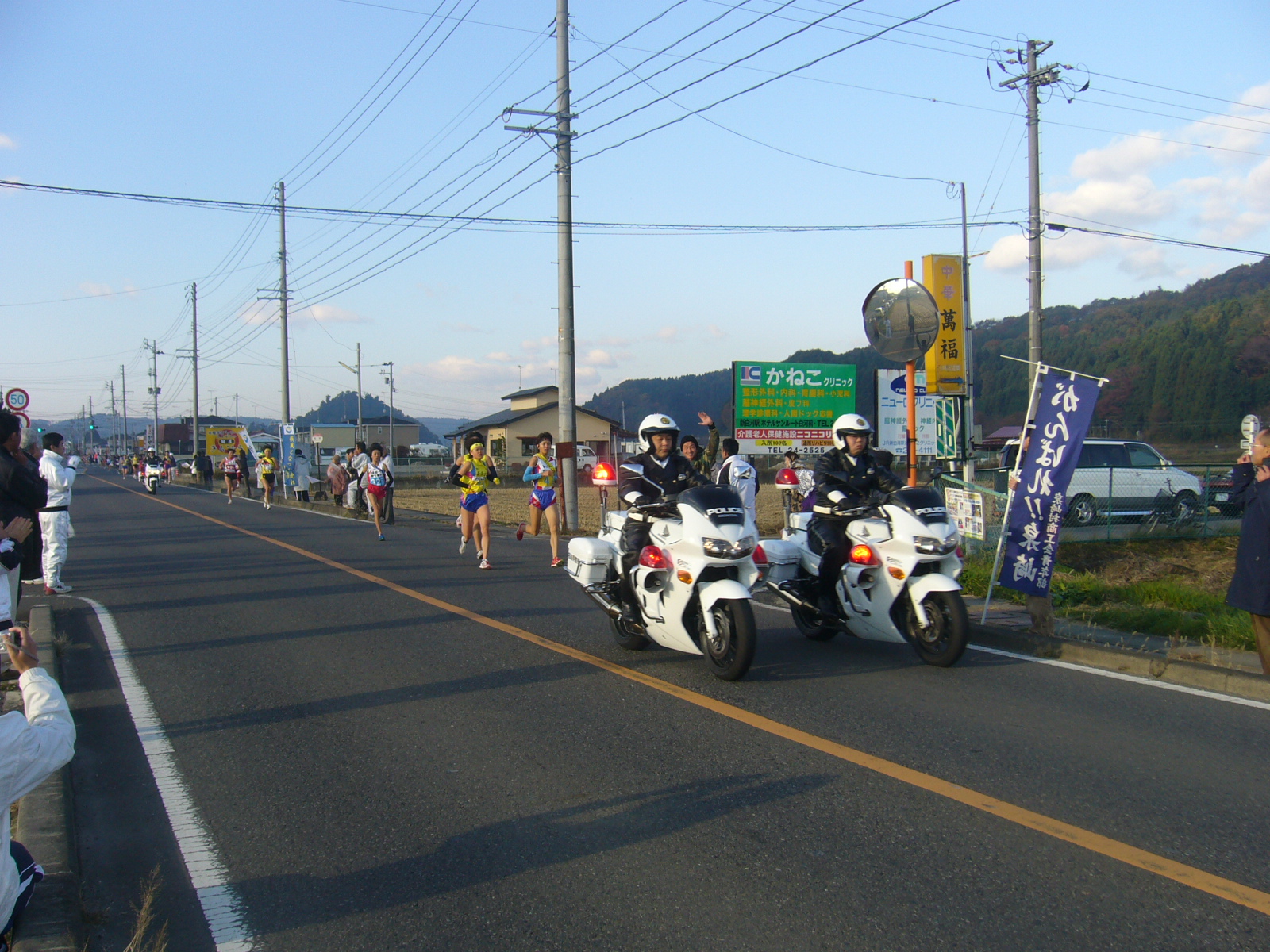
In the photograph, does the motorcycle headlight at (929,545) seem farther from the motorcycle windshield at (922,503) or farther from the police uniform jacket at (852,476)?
the police uniform jacket at (852,476)

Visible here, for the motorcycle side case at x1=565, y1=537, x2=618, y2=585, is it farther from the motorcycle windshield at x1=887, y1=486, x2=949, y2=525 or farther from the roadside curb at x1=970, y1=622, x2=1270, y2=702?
the roadside curb at x1=970, y1=622, x2=1270, y2=702

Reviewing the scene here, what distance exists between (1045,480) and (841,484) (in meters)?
1.74

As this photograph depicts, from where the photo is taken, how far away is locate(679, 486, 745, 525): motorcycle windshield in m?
6.76

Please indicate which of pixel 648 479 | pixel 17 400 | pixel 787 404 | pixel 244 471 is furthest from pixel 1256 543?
pixel 244 471

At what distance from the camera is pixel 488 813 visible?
4434mm

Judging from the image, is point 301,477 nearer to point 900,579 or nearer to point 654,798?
point 900,579

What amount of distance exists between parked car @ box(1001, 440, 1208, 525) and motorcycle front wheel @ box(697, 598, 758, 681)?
33.3 feet

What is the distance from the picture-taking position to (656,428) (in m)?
7.56

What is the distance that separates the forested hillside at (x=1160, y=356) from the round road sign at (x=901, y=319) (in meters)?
30.9

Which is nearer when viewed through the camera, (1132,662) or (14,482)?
(14,482)

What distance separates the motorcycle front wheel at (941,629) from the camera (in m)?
6.77

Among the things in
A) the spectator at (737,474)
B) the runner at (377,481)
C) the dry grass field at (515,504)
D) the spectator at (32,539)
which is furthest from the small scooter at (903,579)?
the runner at (377,481)

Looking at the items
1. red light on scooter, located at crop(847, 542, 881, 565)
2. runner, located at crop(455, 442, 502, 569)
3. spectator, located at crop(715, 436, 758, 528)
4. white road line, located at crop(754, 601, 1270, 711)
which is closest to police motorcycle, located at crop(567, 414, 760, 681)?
red light on scooter, located at crop(847, 542, 881, 565)

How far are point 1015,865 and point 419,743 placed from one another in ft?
10.6
